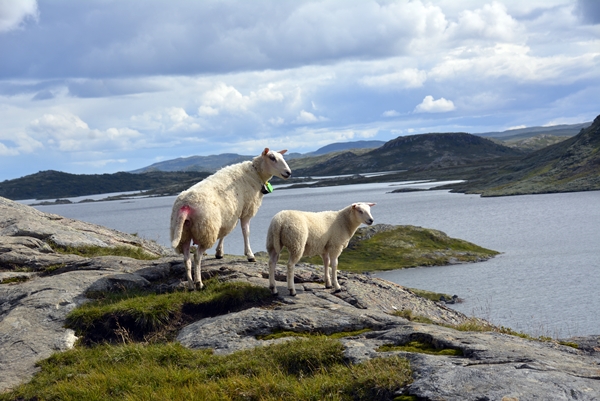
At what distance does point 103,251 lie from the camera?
20.0 meters

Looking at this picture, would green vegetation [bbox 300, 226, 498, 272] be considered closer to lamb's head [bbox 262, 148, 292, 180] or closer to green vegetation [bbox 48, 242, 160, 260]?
green vegetation [bbox 48, 242, 160, 260]

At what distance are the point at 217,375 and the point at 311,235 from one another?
616cm

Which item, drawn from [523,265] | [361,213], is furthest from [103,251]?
[523,265]

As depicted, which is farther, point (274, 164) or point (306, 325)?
point (274, 164)

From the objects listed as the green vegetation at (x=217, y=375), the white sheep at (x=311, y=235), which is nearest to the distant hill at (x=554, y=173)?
the white sheep at (x=311, y=235)

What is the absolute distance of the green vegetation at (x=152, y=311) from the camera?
12526mm

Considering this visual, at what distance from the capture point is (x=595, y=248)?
6512 centimetres

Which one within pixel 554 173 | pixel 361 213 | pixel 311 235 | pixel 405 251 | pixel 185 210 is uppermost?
pixel 185 210

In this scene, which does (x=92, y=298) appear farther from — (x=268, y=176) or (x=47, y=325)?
(x=268, y=176)

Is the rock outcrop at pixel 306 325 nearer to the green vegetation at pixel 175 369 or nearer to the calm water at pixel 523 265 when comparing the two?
the green vegetation at pixel 175 369

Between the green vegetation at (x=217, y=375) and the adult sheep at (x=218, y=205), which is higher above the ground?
the adult sheep at (x=218, y=205)

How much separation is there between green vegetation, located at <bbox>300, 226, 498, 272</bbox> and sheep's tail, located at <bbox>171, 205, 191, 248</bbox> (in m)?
42.5

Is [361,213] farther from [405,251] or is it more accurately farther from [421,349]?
[405,251]

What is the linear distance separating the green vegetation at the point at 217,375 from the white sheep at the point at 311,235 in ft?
12.7
